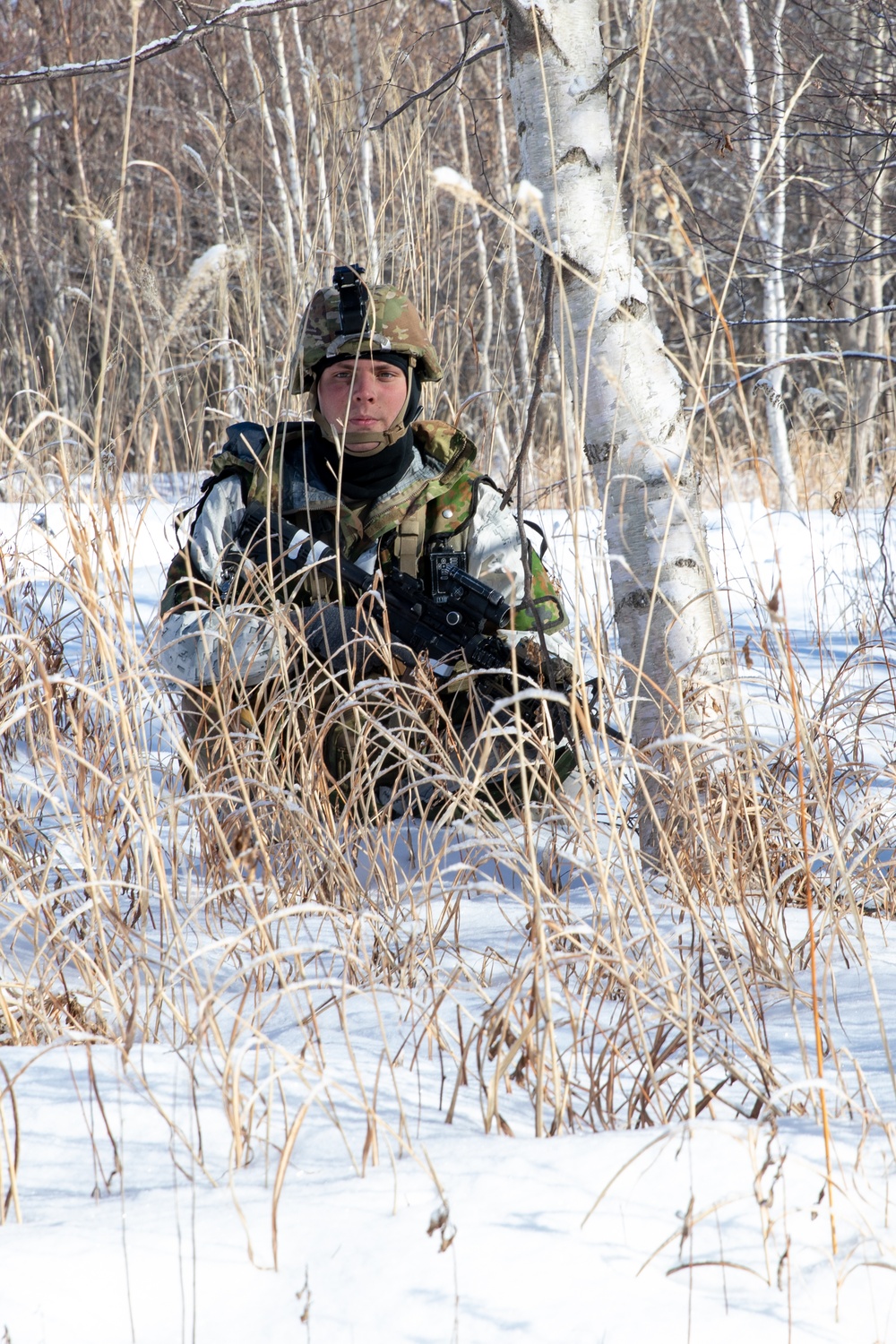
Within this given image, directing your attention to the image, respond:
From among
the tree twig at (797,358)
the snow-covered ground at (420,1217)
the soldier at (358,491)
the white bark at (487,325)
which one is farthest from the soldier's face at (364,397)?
the snow-covered ground at (420,1217)

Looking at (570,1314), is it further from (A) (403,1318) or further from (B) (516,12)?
(B) (516,12)

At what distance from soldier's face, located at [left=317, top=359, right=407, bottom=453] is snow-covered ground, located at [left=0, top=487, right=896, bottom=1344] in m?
1.61

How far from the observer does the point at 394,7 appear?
7.84 metres

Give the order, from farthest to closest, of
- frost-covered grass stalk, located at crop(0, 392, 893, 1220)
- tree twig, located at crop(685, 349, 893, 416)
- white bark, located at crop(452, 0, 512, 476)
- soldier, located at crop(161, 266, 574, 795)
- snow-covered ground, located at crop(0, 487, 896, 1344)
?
white bark, located at crop(452, 0, 512, 476), soldier, located at crop(161, 266, 574, 795), tree twig, located at crop(685, 349, 893, 416), frost-covered grass stalk, located at crop(0, 392, 893, 1220), snow-covered ground, located at crop(0, 487, 896, 1344)

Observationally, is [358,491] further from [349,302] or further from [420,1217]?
[420,1217]

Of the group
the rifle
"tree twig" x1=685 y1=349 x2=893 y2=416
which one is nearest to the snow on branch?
the rifle

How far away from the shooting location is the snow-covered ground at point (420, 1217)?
33.0 inches

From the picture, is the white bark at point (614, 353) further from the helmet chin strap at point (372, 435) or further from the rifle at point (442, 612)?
the helmet chin strap at point (372, 435)

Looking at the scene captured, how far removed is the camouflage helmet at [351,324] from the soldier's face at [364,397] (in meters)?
0.04

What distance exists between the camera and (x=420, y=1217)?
933 millimetres

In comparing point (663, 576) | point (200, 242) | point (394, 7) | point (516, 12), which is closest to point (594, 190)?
point (516, 12)

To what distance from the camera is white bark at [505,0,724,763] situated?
177 centimetres

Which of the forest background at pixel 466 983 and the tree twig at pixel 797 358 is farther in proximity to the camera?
the tree twig at pixel 797 358

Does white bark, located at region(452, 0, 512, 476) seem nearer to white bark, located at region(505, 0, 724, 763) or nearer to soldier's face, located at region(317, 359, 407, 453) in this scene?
white bark, located at region(505, 0, 724, 763)
